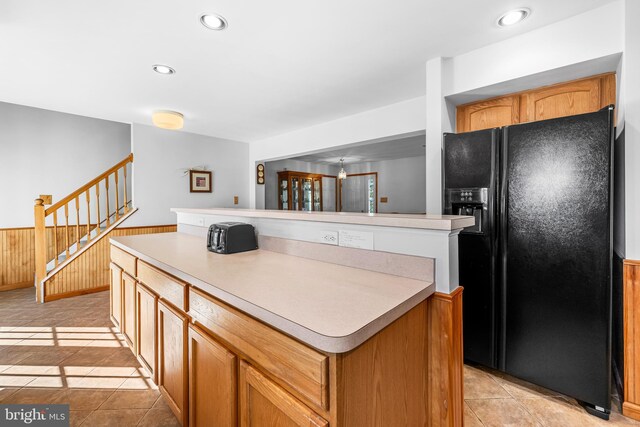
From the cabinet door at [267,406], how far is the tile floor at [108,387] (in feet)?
3.08

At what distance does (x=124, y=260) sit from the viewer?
83.4 inches

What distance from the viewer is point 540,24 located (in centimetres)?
189

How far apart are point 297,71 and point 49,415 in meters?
2.85

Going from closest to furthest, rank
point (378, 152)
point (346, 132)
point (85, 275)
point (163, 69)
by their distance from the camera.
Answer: point (163, 69)
point (85, 275)
point (346, 132)
point (378, 152)

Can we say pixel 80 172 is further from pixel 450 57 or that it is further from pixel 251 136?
pixel 450 57

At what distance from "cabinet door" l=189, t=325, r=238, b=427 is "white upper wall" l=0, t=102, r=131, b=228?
4.55m

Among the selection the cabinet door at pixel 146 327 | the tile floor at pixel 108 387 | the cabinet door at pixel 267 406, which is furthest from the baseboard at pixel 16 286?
the cabinet door at pixel 267 406

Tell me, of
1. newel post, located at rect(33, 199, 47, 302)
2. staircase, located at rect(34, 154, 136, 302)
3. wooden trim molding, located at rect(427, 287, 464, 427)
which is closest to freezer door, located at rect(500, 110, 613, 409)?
wooden trim molding, located at rect(427, 287, 464, 427)

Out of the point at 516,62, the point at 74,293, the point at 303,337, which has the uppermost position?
the point at 516,62

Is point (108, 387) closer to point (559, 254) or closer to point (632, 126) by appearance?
point (559, 254)

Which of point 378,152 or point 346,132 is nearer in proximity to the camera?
point 346,132

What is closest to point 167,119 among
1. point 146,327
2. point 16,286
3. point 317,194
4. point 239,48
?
point 239,48

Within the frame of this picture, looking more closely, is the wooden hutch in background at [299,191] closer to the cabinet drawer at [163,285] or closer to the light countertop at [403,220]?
the cabinet drawer at [163,285]

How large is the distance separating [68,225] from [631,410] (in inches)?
220
